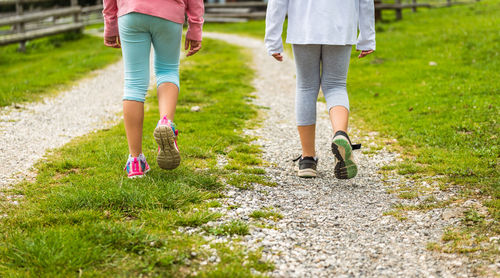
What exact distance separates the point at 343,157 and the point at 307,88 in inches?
30.2

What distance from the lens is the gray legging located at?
3.99 m

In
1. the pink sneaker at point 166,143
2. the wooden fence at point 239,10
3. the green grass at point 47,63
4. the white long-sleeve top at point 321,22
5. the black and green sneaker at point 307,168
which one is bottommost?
the wooden fence at point 239,10

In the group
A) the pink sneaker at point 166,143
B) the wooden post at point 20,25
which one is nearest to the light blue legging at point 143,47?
the pink sneaker at point 166,143

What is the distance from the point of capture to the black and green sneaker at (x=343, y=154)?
3668mm

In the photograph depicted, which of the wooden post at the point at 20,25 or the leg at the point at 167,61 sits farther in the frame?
the wooden post at the point at 20,25

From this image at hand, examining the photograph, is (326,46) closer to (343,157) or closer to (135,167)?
(343,157)

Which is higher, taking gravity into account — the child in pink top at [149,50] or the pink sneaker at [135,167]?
the child in pink top at [149,50]

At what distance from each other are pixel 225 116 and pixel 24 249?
452 cm

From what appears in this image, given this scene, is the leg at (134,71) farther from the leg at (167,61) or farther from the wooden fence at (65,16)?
the wooden fence at (65,16)

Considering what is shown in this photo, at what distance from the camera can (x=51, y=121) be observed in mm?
7012

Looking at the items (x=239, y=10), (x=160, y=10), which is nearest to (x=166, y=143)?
(x=160, y=10)

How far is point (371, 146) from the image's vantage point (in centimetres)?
561

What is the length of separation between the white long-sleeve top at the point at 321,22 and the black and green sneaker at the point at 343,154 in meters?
0.74

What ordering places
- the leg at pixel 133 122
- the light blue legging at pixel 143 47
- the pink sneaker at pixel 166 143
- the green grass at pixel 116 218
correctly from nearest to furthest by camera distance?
1. the green grass at pixel 116 218
2. the pink sneaker at pixel 166 143
3. the light blue legging at pixel 143 47
4. the leg at pixel 133 122
